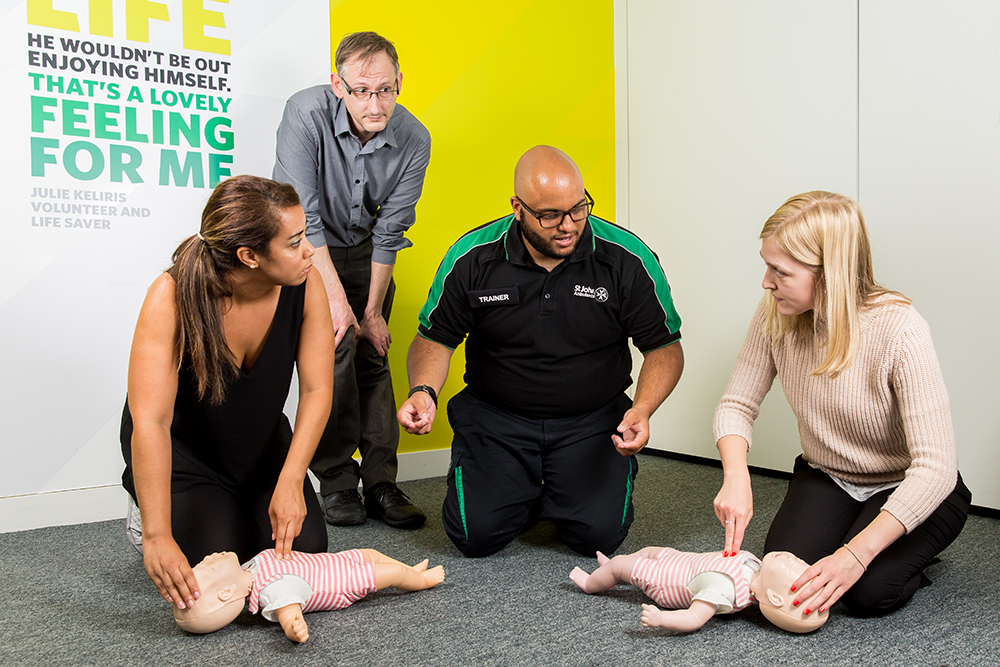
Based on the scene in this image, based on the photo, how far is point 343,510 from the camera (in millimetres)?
2215

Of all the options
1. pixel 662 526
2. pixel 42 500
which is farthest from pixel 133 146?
pixel 662 526

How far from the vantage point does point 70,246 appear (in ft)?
7.54

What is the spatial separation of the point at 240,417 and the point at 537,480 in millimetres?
767

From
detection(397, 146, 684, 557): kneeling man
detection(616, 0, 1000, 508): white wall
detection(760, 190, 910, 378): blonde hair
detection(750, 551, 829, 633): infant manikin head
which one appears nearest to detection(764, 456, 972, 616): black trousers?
detection(750, 551, 829, 633): infant manikin head

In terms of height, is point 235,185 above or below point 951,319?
above

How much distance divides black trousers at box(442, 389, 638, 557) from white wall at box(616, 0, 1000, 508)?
3.51 feet

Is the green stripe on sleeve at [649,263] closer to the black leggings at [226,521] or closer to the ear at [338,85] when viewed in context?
the ear at [338,85]

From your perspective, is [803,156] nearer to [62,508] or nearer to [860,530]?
[860,530]

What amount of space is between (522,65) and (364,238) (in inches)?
48.2

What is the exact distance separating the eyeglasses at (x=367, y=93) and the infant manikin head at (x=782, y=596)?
159 centimetres

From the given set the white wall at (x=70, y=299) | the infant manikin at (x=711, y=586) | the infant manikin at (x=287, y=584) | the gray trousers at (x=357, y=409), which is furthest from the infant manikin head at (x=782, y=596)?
the white wall at (x=70, y=299)

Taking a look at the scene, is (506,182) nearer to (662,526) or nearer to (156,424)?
(662,526)

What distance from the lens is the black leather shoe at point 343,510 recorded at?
2203mm

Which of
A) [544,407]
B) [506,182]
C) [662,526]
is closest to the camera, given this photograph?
[544,407]
